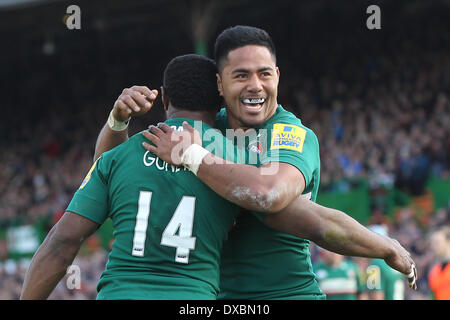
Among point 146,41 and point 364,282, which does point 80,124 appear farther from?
point 364,282

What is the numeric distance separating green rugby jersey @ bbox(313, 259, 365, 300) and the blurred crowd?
2.45 m

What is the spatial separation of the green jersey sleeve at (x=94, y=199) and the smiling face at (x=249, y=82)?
0.81 m

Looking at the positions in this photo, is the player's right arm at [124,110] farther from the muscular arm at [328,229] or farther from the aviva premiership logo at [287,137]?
the muscular arm at [328,229]

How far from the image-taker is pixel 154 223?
3193 mm

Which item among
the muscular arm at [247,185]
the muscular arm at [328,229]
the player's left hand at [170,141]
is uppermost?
the player's left hand at [170,141]

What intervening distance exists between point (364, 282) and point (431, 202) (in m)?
4.27

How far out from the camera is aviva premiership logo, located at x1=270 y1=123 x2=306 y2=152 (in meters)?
3.47

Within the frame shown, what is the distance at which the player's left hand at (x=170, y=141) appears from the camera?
3.29 meters

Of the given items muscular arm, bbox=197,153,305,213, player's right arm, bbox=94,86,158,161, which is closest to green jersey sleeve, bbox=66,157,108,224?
player's right arm, bbox=94,86,158,161

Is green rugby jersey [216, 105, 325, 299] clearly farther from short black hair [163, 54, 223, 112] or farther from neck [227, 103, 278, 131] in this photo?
short black hair [163, 54, 223, 112]

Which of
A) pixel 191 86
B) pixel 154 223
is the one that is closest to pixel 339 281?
pixel 191 86
